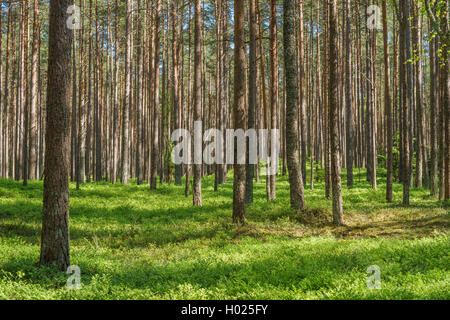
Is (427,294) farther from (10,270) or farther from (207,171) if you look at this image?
(207,171)

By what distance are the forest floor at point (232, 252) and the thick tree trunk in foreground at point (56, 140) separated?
532 millimetres

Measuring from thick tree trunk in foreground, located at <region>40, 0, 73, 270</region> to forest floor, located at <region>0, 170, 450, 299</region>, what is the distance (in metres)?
0.53

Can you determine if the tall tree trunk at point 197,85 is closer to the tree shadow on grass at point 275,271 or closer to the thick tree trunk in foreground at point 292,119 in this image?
the thick tree trunk in foreground at point 292,119

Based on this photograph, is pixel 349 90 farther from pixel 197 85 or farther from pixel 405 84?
pixel 197 85

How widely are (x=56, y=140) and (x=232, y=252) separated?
4397mm

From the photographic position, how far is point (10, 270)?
6.27 m

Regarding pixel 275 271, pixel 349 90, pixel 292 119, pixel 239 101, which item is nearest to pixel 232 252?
pixel 275 271

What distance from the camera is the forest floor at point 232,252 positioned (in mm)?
5340

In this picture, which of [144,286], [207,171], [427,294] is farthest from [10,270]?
[207,171]

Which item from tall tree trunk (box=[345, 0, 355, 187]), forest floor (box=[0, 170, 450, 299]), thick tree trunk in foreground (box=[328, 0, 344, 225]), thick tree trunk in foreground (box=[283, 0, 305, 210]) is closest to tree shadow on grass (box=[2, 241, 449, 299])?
forest floor (box=[0, 170, 450, 299])

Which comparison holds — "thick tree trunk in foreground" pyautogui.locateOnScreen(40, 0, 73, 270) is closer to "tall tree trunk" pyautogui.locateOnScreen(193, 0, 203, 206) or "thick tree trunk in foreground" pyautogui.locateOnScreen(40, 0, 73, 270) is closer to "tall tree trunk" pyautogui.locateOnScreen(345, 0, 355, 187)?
"tall tree trunk" pyautogui.locateOnScreen(193, 0, 203, 206)

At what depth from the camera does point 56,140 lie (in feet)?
20.6

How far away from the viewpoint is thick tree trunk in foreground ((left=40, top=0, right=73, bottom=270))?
20.6 feet

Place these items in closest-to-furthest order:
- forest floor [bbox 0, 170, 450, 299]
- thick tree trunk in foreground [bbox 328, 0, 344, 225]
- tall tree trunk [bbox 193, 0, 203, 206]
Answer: forest floor [bbox 0, 170, 450, 299] → thick tree trunk in foreground [bbox 328, 0, 344, 225] → tall tree trunk [bbox 193, 0, 203, 206]
